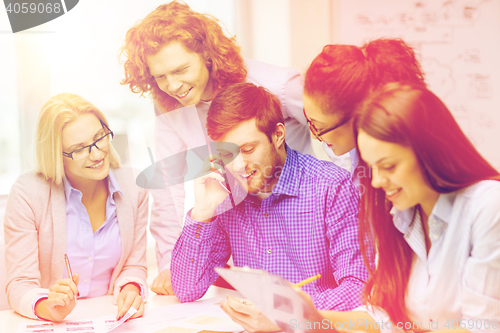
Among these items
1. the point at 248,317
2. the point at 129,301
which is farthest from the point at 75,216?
the point at 248,317

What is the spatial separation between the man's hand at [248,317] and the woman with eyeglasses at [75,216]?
0.34 meters

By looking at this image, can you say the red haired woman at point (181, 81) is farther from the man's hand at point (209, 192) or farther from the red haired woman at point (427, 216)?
the red haired woman at point (427, 216)

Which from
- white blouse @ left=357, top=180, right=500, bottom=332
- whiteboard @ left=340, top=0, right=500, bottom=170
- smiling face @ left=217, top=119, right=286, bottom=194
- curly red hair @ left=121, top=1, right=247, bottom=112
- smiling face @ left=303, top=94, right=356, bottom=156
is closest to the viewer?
white blouse @ left=357, top=180, right=500, bottom=332

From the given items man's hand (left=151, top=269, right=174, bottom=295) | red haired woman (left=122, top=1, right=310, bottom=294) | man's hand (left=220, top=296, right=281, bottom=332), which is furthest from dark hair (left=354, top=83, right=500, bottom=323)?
man's hand (left=151, top=269, right=174, bottom=295)

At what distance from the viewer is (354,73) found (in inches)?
42.8

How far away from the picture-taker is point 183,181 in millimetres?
1545

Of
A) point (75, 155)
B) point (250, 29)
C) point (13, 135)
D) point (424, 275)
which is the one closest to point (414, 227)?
point (424, 275)

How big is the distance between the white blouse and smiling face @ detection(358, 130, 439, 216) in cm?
5

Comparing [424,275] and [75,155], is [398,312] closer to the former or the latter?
[424,275]

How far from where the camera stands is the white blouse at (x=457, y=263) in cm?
80

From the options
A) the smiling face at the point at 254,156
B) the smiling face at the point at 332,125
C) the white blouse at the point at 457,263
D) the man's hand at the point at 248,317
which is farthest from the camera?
the smiling face at the point at 254,156

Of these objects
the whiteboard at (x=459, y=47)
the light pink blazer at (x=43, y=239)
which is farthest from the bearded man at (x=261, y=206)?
the whiteboard at (x=459, y=47)

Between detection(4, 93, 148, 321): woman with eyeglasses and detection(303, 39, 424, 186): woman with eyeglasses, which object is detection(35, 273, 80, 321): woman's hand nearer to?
detection(4, 93, 148, 321): woman with eyeglasses

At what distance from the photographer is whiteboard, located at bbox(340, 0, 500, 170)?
5.82 feet
